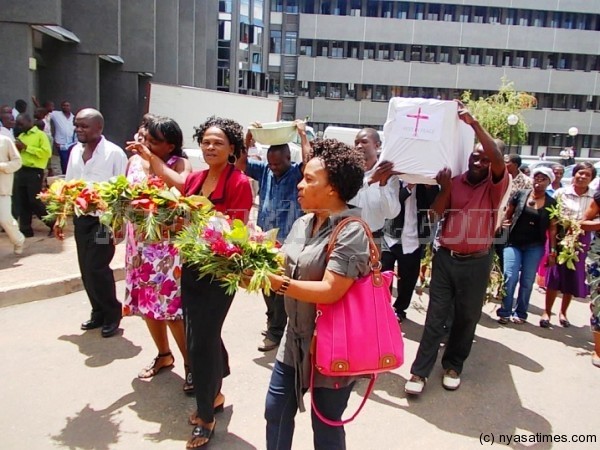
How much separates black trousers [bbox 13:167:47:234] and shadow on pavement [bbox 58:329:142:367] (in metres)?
3.98

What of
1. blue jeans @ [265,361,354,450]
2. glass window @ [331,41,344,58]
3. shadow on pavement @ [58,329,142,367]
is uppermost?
glass window @ [331,41,344,58]

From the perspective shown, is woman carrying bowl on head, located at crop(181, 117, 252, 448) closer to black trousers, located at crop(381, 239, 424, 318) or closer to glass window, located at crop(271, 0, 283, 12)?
black trousers, located at crop(381, 239, 424, 318)

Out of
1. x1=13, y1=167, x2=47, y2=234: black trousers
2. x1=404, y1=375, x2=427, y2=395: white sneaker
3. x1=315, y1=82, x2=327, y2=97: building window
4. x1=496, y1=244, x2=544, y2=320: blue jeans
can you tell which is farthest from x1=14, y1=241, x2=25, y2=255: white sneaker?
x1=315, y1=82, x2=327, y2=97: building window

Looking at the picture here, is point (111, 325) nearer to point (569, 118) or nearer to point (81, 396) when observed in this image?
point (81, 396)

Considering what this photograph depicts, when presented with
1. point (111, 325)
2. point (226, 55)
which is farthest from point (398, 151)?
point (226, 55)

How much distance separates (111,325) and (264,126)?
7.69ft

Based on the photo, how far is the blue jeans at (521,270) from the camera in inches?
223

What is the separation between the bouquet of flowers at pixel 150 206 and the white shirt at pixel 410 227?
2.74m

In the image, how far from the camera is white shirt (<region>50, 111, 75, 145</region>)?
441 inches

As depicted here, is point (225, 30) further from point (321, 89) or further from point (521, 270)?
point (521, 270)

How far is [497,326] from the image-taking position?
5.70 m

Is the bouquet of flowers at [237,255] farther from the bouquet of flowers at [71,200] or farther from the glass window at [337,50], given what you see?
the glass window at [337,50]

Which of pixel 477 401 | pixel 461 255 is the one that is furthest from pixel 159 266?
pixel 477 401

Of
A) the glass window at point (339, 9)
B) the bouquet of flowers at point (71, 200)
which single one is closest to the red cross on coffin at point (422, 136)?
the bouquet of flowers at point (71, 200)
